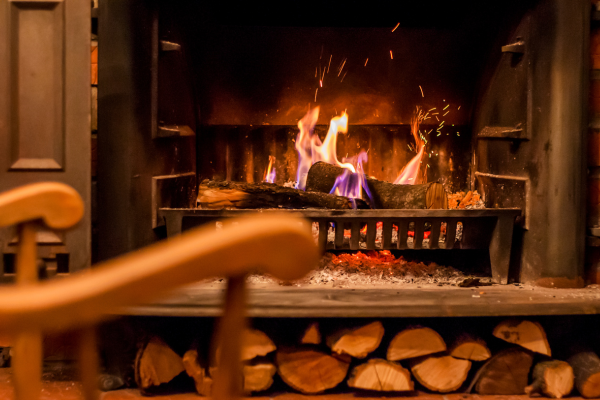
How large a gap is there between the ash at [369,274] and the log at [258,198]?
0.76ft

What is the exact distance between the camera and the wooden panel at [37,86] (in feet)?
5.24

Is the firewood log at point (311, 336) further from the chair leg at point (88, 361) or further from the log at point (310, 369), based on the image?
the chair leg at point (88, 361)

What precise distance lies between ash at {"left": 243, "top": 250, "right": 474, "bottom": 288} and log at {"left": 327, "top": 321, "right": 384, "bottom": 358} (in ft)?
0.59

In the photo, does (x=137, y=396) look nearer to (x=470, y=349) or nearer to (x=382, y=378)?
(x=382, y=378)

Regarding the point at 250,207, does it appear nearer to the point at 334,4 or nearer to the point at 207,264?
the point at 334,4

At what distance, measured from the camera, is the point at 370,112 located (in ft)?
7.70

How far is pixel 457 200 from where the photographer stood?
7.23ft

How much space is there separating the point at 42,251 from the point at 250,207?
2.24ft

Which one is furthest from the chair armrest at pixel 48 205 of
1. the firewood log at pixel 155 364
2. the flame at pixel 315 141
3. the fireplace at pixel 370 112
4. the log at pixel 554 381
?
the flame at pixel 315 141

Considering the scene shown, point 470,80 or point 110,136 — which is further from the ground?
point 470,80

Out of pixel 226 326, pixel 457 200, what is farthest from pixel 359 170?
pixel 226 326

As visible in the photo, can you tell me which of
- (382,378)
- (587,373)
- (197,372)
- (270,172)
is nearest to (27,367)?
(197,372)

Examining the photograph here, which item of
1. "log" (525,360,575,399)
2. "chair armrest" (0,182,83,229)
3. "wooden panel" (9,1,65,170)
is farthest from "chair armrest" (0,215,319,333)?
"log" (525,360,575,399)

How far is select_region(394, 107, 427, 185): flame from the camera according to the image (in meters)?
2.30
